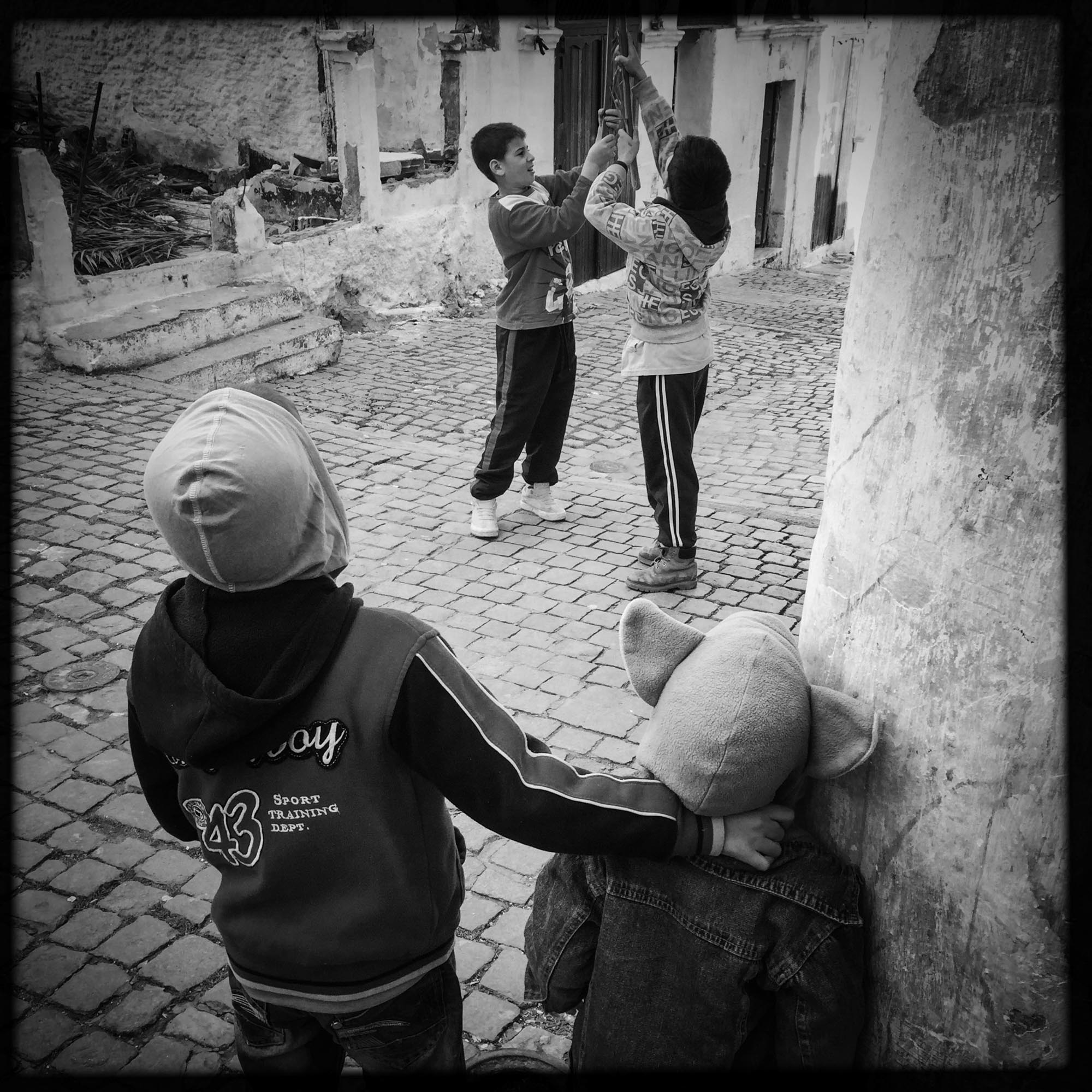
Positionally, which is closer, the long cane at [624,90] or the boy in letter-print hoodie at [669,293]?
the boy in letter-print hoodie at [669,293]

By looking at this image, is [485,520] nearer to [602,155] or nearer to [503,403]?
[503,403]

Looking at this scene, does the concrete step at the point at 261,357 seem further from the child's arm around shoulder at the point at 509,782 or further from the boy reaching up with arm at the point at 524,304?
the child's arm around shoulder at the point at 509,782

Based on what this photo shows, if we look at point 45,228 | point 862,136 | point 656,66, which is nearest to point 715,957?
point 45,228

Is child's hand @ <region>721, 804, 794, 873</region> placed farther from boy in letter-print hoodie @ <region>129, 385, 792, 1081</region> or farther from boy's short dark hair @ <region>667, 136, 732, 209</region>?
boy's short dark hair @ <region>667, 136, 732, 209</region>

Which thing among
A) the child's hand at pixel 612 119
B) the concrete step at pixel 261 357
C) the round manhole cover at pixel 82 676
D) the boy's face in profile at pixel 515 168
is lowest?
the round manhole cover at pixel 82 676

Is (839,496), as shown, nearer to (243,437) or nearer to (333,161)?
(243,437)

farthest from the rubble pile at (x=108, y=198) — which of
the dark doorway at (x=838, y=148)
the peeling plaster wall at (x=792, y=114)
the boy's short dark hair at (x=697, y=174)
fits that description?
the dark doorway at (x=838, y=148)

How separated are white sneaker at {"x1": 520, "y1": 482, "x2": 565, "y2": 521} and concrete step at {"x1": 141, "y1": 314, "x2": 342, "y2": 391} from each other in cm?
313

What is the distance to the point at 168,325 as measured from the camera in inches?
326

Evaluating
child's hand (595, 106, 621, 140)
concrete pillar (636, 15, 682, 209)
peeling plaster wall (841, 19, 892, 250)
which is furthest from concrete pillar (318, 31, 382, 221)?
peeling plaster wall (841, 19, 892, 250)

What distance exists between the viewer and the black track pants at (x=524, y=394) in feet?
18.0

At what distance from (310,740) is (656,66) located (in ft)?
41.5

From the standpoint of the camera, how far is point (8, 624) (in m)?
4.74

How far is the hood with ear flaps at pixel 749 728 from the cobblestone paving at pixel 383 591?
123 cm
